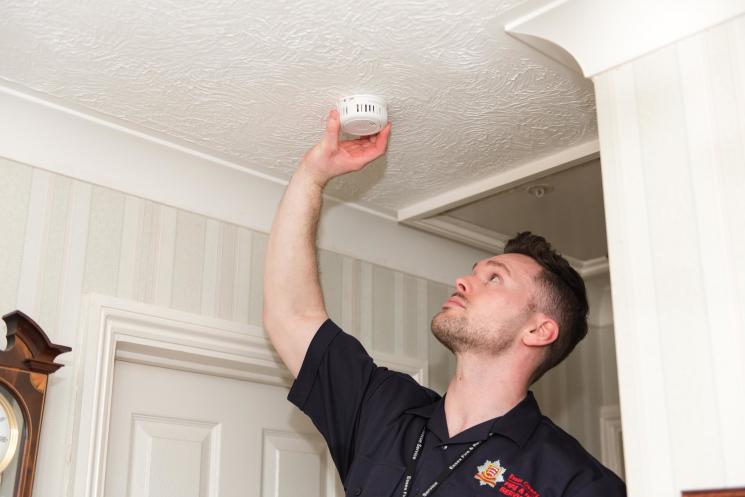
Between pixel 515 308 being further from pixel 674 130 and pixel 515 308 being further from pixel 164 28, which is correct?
pixel 164 28

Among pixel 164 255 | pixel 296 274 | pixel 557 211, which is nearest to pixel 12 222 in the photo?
pixel 164 255

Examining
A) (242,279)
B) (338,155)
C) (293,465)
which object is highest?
(338,155)

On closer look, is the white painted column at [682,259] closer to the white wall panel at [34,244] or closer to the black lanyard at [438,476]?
the black lanyard at [438,476]

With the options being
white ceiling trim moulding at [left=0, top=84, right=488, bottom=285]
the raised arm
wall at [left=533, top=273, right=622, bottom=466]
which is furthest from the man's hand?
wall at [left=533, top=273, right=622, bottom=466]

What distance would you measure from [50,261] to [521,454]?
109 cm

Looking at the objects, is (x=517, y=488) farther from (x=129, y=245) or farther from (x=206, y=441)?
(x=129, y=245)

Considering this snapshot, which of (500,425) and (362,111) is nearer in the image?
(500,425)

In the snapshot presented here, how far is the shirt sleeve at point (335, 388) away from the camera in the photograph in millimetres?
2045

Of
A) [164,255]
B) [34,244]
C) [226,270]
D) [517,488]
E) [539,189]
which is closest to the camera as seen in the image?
[517,488]

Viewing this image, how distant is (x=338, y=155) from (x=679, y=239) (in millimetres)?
890

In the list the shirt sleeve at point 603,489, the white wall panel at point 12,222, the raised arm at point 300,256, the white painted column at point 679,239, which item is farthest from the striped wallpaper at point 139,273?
the white painted column at point 679,239

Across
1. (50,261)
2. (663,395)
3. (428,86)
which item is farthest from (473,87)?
(50,261)

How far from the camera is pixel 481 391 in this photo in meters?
1.99

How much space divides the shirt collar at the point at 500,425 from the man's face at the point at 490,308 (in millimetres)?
147
